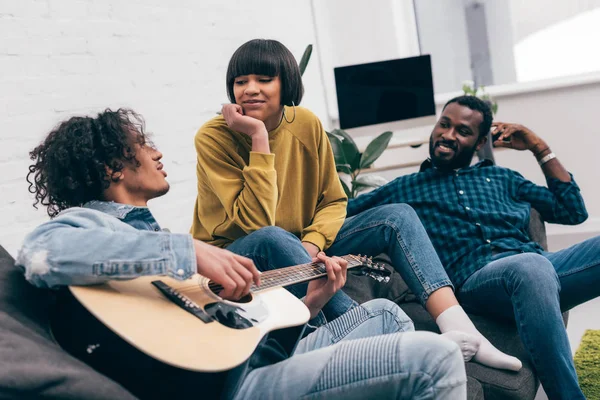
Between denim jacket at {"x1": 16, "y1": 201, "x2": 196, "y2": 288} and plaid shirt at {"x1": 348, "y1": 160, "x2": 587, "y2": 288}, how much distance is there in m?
1.25

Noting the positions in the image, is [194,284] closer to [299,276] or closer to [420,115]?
[299,276]

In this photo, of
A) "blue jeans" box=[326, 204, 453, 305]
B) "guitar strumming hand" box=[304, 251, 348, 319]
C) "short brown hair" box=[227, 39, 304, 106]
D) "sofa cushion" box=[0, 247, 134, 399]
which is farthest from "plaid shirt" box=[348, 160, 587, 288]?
"sofa cushion" box=[0, 247, 134, 399]

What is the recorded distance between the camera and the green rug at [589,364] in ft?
7.12

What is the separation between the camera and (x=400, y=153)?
15.0 feet

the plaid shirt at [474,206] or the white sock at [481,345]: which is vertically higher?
the plaid shirt at [474,206]

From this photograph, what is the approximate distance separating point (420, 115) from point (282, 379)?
272 cm

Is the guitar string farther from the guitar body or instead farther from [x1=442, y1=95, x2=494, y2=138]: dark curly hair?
[x1=442, y1=95, x2=494, y2=138]: dark curly hair

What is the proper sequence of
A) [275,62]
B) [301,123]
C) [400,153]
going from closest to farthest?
[275,62] < [301,123] < [400,153]

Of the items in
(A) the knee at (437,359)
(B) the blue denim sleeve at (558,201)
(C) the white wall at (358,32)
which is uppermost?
(C) the white wall at (358,32)

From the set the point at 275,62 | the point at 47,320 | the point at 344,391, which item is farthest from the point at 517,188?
the point at 47,320

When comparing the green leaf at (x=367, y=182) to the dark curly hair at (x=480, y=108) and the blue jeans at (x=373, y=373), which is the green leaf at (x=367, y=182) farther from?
the blue jeans at (x=373, y=373)

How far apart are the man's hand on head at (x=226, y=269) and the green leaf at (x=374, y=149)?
2.27 m

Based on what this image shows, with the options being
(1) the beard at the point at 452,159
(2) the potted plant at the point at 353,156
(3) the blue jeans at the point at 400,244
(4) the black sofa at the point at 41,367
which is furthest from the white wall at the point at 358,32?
(4) the black sofa at the point at 41,367

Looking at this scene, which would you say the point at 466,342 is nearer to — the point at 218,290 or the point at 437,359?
the point at 437,359
